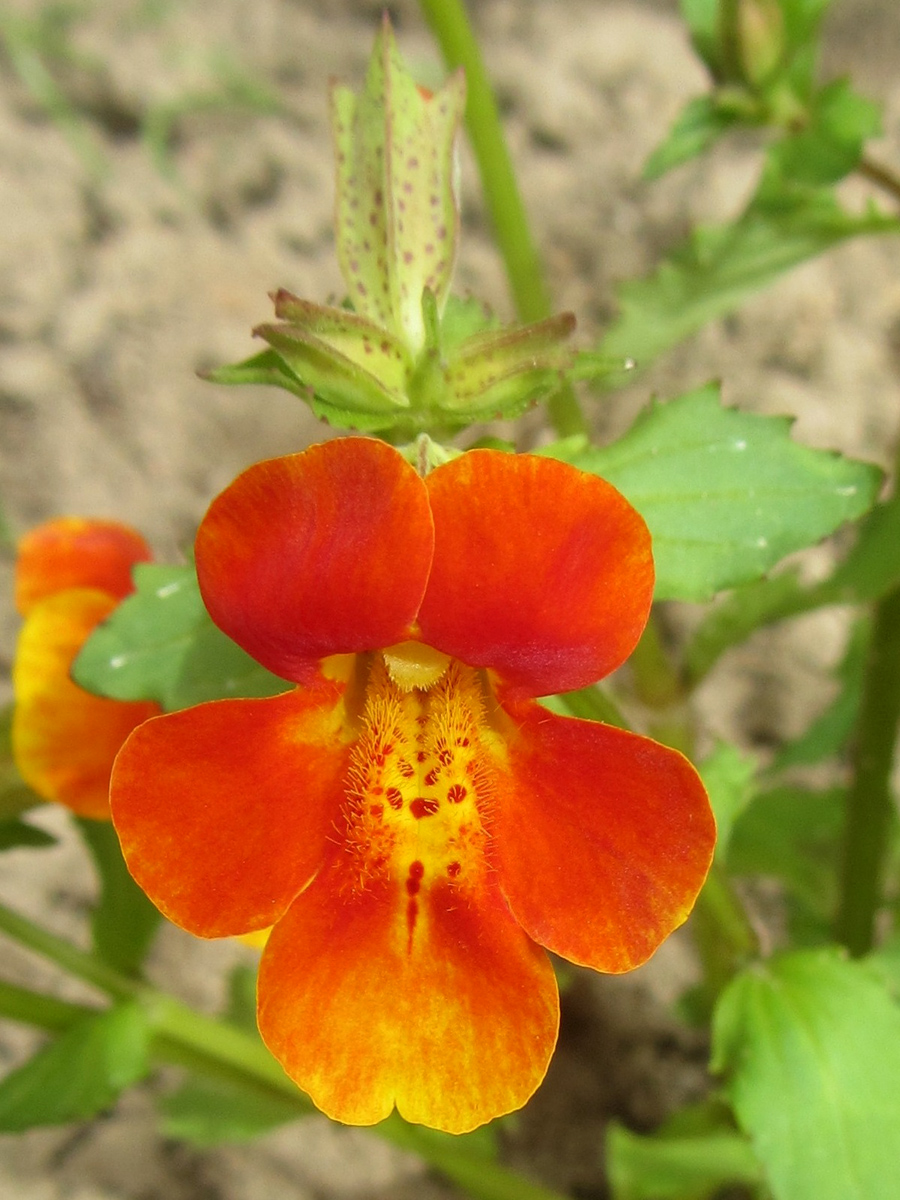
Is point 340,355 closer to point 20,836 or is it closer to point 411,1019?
point 411,1019

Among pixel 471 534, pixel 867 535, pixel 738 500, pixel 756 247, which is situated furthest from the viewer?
pixel 756 247

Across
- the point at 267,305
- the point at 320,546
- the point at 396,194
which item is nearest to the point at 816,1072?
the point at 320,546

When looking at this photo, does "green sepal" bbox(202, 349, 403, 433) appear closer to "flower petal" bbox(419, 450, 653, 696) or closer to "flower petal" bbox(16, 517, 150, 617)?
"flower petal" bbox(419, 450, 653, 696)

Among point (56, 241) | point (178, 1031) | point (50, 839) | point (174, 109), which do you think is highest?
point (174, 109)

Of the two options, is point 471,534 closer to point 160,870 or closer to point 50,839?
point 160,870

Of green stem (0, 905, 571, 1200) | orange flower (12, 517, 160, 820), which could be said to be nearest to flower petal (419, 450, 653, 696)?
orange flower (12, 517, 160, 820)

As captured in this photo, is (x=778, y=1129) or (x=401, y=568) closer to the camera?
(x=401, y=568)

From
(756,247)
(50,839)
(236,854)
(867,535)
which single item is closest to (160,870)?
(236,854)
